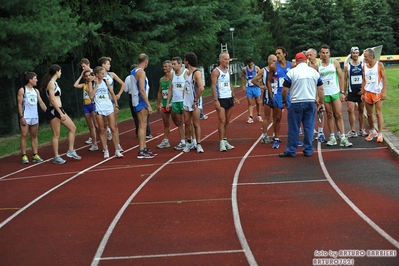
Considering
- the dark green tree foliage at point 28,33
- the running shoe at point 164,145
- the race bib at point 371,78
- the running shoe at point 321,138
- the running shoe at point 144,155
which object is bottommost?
the running shoe at point 321,138

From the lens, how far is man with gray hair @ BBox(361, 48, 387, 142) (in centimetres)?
1417

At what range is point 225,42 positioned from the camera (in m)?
63.0

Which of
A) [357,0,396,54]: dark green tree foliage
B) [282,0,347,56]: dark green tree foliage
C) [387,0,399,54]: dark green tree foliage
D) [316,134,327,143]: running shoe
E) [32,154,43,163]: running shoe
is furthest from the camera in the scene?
[387,0,399,54]: dark green tree foliage

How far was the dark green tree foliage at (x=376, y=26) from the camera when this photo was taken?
102 meters

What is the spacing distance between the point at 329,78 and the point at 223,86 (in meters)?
2.12

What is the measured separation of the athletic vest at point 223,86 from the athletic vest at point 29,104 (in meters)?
3.72

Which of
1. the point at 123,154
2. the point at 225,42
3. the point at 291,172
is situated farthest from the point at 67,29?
the point at 225,42

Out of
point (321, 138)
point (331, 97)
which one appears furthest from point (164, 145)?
point (331, 97)

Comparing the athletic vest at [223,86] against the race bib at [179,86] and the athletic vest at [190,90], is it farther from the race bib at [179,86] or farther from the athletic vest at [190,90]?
the race bib at [179,86]

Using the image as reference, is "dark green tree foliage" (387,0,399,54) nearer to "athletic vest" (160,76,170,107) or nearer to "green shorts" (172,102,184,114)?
"athletic vest" (160,76,170,107)

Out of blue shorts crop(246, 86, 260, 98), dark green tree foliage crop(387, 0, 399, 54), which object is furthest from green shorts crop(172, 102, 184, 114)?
dark green tree foliage crop(387, 0, 399, 54)

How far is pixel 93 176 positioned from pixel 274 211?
4596mm

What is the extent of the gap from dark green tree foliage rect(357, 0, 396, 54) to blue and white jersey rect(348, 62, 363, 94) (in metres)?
90.1

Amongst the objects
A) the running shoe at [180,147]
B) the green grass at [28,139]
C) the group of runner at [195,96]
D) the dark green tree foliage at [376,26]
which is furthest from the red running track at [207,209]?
the dark green tree foliage at [376,26]
